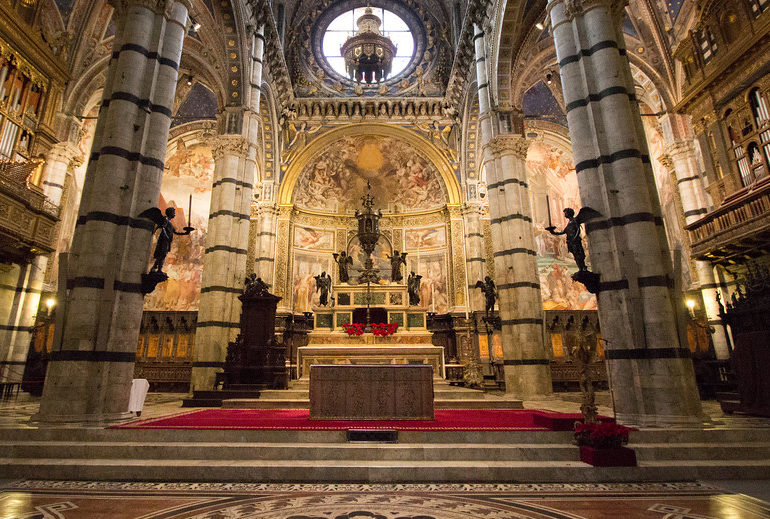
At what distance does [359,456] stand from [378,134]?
19236 mm

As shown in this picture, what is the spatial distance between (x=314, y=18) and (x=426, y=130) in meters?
8.95

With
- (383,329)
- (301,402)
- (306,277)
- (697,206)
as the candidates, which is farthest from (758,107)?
(306,277)

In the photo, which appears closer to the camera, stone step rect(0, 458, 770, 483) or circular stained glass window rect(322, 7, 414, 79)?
stone step rect(0, 458, 770, 483)

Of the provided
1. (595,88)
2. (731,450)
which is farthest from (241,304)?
(731,450)

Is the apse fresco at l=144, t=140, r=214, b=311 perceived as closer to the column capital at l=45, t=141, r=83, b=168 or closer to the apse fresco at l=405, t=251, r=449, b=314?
the column capital at l=45, t=141, r=83, b=168

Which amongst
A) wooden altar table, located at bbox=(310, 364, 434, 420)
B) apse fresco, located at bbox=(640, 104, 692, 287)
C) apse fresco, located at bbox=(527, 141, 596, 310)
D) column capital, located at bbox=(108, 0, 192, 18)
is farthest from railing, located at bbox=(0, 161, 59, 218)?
apse fresco, located at bbox=(640, 104, 692, 287)

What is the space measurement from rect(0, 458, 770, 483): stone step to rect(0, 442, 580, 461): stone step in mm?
290

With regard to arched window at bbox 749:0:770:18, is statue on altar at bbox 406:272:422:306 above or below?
below

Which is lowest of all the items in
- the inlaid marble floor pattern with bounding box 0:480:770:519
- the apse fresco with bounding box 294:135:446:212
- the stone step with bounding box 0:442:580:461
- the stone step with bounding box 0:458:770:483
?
the inlaid marble floor pattern with bounding box 0:480:770:519

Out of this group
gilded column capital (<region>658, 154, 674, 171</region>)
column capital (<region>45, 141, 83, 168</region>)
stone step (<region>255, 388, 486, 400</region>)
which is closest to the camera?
stone step (<region>255, 388, 486, 400</region>)

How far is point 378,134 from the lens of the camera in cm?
2212

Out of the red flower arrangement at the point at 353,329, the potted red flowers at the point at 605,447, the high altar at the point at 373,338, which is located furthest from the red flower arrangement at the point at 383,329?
the potted red flowers at the point at 605,447

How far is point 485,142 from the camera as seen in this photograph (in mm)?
13523

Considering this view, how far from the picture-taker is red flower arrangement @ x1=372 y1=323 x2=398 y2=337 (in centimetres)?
1238
